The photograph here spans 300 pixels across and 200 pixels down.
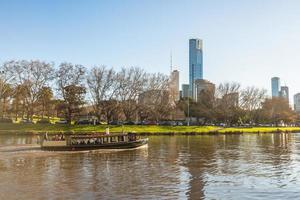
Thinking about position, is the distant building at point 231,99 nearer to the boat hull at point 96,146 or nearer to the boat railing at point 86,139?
the boat hull at point 96,146

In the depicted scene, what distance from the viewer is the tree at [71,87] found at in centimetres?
12012

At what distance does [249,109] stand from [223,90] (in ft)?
43.1

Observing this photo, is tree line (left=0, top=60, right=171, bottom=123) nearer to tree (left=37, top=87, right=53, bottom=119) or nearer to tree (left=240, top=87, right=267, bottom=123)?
tree (left=37, top=87, right=53, bottom=119)

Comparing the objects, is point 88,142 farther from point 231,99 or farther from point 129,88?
point 231,99

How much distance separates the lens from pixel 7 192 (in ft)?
90.9

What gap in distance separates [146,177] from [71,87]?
88071mm

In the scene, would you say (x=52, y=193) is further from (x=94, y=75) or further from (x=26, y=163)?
(x=94, y=75)

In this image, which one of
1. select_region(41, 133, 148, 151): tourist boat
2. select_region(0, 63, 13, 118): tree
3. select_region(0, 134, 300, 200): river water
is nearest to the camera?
select_region(0, 134, 300, 200): river water

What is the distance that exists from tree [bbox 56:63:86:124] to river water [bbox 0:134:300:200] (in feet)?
228

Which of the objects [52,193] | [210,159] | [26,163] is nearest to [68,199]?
[52,193]

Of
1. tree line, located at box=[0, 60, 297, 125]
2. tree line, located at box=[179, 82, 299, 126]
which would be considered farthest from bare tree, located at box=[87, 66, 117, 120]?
tree line, located at box=[179, 82, 299, 126]

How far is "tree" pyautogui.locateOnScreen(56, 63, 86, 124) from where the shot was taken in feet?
394

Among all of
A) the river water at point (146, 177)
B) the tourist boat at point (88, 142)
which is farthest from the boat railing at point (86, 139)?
the river water at point (146, 177)

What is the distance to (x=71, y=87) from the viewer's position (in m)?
119
